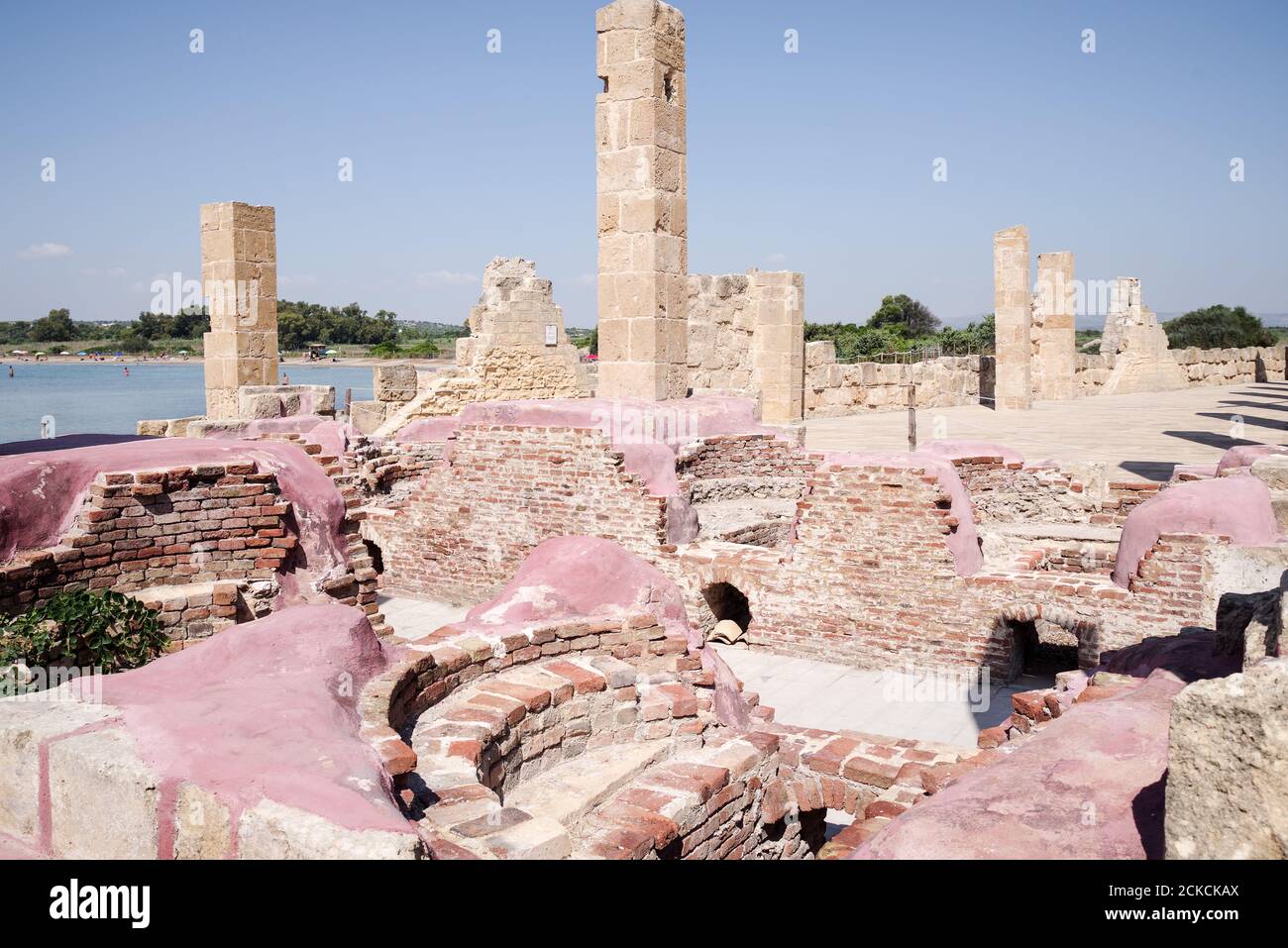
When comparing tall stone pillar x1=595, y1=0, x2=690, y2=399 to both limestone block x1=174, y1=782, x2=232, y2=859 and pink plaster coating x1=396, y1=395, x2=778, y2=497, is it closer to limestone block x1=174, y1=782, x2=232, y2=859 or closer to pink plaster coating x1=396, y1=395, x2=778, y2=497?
pink plaster coating x1=396, y1=395, x2=778, y2=497

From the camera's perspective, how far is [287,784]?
2.60 m

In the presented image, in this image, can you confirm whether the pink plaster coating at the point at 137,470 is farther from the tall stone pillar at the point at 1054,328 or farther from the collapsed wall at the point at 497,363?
the tall stone pillar at the point at 1054,328

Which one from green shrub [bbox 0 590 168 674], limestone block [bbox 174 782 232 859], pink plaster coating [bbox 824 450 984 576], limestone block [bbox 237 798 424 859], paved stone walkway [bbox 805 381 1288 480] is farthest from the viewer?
paved stone walkway [bbox 805 381 1288 480]

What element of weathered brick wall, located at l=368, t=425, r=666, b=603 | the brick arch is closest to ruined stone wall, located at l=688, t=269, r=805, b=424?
weathered brick wall, located at l=368, t=425, r=666, b=603

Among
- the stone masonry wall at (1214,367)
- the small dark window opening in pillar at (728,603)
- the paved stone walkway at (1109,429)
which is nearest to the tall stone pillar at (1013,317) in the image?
the paved stone walkway at (1109,429)

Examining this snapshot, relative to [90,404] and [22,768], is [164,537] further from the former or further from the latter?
[90,404]

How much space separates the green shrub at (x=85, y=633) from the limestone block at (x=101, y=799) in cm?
213

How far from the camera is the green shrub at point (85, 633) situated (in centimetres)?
466

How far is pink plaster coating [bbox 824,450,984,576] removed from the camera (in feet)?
25.5

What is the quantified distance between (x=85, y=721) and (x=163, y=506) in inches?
124

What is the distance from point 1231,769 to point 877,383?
21349mm

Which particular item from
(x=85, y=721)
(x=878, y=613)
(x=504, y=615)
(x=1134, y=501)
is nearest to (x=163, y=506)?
(x=504, y=615)

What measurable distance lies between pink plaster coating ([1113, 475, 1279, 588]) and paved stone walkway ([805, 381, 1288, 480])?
14.9 feet
